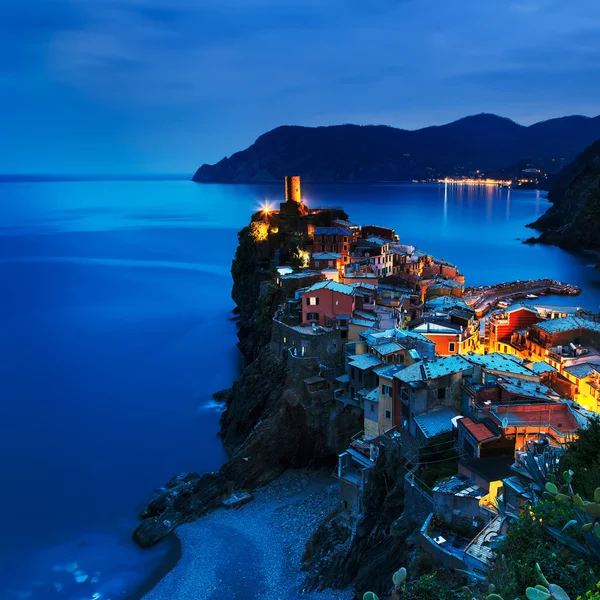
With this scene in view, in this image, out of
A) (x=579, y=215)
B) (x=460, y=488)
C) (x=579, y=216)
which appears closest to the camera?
(x=460, y=488)

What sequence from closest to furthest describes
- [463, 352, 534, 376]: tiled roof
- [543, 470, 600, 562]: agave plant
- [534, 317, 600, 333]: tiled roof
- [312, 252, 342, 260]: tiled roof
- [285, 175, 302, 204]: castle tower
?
[543, 470, 600, 562]: agave plant < [463, 352, 534, 376]: tiled roof < [534, 317, 600, 333]: tiled roof < [312, 252, 342, 260]: tiled roof < [285, 175, 302, 204]: castle tower

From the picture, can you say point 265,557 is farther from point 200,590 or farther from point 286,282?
point 286,282

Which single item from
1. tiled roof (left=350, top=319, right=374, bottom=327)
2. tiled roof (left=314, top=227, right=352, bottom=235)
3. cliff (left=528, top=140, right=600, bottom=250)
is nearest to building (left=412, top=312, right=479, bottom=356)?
tiled roof (left=350, top=319, right=374, bottom=327)

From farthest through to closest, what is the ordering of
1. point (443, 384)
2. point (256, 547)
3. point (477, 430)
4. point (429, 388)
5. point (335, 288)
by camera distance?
1. point (335, 288)
2. point (256, 547)
3. point (443, 384)
4. point (429, 388)
5. point (477, 430)

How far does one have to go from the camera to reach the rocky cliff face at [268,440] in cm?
2198

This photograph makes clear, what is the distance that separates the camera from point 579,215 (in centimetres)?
7800

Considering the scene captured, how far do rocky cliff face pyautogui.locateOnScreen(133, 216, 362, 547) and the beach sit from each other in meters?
0.78

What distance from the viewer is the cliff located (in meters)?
75.0

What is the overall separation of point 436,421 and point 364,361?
5.54 m

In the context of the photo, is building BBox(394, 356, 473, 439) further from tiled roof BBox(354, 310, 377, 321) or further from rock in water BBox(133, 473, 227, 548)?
rock in water BBox(133, 473, 227, 548)

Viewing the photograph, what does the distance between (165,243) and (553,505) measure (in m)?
94.0

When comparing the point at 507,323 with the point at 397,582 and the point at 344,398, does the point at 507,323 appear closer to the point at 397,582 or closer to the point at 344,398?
the point at 344,398

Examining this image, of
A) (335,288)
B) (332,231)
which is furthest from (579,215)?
(335,288)

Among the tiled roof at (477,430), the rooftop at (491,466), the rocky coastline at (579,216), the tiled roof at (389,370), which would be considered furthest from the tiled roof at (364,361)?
the rocky coastline at (579,216)
